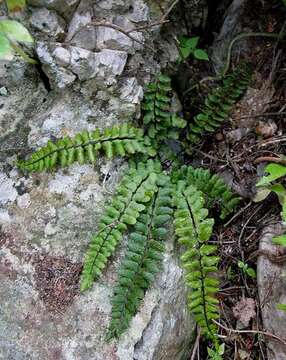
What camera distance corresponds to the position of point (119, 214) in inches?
124

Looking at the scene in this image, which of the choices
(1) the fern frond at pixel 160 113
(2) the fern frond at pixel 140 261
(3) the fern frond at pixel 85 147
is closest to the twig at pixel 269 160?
(1) the fern frond at pixel 160 113

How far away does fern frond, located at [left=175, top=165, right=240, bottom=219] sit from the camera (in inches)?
134

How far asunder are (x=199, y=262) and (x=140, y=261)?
1.26ft

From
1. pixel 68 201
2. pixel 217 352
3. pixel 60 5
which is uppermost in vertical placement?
pixel 60 5

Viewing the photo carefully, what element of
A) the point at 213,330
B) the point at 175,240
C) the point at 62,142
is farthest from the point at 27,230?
the point at 213,330

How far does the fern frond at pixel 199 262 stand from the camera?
2.98m

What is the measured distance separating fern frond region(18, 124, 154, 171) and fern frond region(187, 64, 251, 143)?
1.97ft

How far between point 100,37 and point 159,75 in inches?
20.7

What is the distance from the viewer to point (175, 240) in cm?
326

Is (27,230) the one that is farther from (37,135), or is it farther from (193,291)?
(193,291)

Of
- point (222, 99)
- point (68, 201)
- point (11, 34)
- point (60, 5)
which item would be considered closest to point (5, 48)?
point (11, 34)

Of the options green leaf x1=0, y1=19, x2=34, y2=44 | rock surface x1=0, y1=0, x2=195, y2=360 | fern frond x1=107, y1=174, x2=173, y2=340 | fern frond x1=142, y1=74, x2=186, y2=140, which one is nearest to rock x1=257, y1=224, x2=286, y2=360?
rock surface x1=0, y1=0, x2=195, y2=360

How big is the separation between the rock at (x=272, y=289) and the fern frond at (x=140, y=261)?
0.74 metres

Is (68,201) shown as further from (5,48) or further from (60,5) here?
(5,48)
